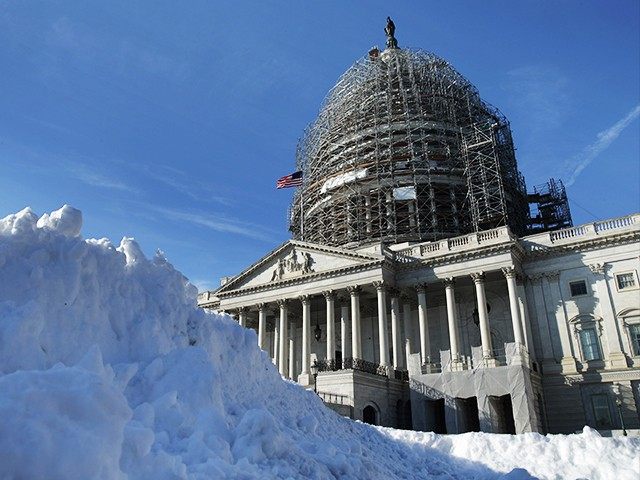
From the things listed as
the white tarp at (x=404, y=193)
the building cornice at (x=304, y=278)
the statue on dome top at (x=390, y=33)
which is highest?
the statue on dome top at (x=390, y=33)

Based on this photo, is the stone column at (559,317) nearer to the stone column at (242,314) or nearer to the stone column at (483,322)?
the stone column at (483,322)

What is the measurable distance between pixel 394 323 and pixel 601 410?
44.7 feet

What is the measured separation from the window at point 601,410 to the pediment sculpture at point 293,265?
2047cm

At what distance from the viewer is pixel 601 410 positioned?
3347 cm

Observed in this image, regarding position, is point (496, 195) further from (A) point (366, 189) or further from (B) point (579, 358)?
(B) point (579, 358)

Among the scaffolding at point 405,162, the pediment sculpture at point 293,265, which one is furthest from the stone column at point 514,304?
the pediment sculpture at point 293,265

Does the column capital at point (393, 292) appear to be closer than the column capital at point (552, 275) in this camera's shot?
No

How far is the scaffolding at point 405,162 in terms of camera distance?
4838 centimetres

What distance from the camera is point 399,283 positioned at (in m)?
39.8

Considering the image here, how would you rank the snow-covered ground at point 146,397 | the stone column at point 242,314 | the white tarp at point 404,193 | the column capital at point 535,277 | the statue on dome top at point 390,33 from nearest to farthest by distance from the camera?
the snow-covered ground at point 146,397, the column capital at point 535,277, the stone column at point 242,314, the white tarp at point 404,193, the statue on dome top at point 390,33

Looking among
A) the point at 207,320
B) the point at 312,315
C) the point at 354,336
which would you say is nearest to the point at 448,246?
the point at 354,336

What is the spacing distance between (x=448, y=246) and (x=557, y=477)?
23014mm

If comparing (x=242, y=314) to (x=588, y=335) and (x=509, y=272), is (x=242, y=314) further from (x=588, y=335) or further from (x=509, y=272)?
(x=588, y=335)

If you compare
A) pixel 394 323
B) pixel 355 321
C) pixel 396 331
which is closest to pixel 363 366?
pixel 355 321
